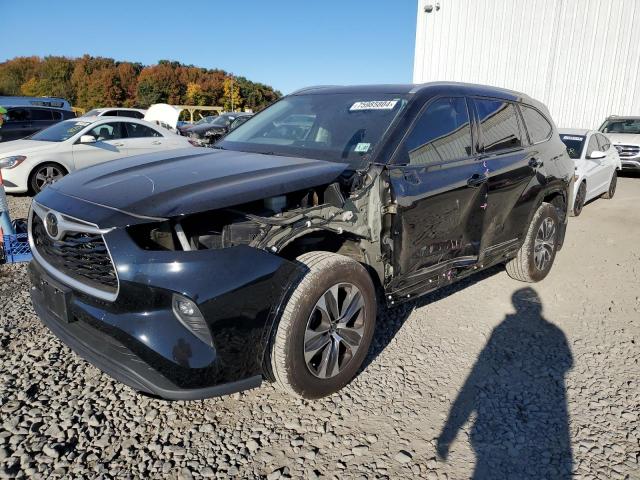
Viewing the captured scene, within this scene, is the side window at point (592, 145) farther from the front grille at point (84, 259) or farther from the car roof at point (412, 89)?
the front grille at point (84, 259)

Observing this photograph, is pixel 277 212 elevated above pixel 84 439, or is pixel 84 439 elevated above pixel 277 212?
pixel 277 212

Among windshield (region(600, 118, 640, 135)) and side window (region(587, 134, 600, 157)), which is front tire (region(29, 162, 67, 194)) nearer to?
side window (region(587, 134, 600, 157))

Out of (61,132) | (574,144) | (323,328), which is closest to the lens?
(323,328)

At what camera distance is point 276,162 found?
9.77 ft

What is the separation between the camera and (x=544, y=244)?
4.81 meters

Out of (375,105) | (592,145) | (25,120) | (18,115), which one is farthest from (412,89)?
(18,115)

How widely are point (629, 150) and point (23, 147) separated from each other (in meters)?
14.4

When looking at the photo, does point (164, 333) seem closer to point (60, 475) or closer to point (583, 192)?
point (60, 475)

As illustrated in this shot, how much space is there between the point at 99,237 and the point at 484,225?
9.07 feet

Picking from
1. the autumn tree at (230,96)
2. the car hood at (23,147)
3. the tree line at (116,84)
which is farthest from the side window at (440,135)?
the autumn tree at (230,96)

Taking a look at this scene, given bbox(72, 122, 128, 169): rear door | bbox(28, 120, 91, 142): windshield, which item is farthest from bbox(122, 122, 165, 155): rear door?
bbox(28, 120, 91, 142): windshield

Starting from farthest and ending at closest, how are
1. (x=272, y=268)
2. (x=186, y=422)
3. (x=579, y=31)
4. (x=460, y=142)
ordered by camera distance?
(x=579, y=31) < (x=460, y=142) < (x=186, y=422) < (x=272, y=268)

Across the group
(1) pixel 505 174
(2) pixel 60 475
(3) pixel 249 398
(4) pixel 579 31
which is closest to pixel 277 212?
(3) pixel 249 398

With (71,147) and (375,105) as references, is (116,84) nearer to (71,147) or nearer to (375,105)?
(71,147)
